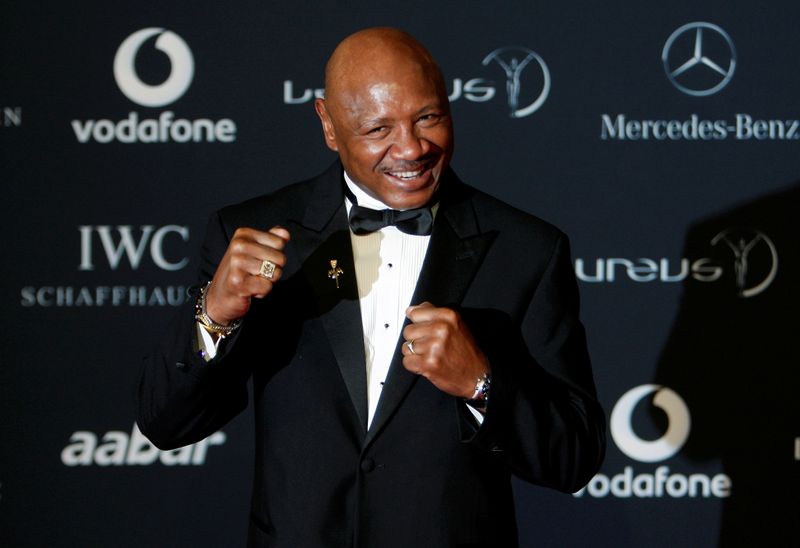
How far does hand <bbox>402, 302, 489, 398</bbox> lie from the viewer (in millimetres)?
1585

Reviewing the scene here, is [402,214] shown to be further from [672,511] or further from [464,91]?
[672,511]

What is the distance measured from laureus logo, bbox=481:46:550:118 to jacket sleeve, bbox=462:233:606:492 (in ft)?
4.67

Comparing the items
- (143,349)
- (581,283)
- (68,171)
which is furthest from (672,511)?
(68,171)

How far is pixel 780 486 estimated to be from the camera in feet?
11.1

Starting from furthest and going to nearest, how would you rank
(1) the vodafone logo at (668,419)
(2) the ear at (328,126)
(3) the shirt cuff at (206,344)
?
(1) the vodafone logo at (668,419), (2) the ear at (328,126), (3) the shirt cuff at (206,344)

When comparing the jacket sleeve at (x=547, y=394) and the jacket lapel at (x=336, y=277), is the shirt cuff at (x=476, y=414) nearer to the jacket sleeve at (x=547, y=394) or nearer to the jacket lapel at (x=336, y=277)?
the jacket sleeve at (x=547, y=394)

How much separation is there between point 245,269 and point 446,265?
405 mm

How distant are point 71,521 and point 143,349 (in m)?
0.58

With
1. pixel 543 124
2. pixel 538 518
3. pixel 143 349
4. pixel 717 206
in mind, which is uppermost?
pixel 543 124

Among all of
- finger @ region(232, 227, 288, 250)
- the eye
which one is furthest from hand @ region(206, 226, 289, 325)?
the eye

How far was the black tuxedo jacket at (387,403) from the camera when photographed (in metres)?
1.75

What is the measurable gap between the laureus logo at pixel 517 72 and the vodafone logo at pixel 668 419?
0.94m

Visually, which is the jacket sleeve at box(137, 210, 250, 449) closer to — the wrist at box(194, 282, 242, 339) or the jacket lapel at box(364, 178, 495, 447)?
the wrist at box(194, 282, 242, 339)

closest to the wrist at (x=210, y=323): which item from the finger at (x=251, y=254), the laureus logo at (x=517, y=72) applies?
the finger at (x=251, y=254)
